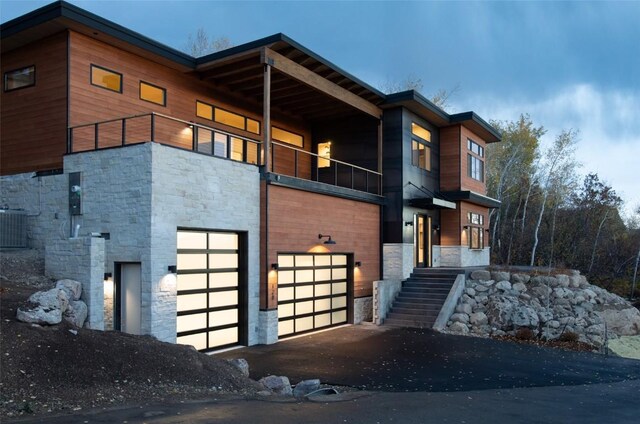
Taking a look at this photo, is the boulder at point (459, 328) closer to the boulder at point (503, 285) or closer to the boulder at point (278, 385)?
the boulder at point (503, 285)

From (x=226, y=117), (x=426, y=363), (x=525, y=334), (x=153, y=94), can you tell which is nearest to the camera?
(x=426, y=363)

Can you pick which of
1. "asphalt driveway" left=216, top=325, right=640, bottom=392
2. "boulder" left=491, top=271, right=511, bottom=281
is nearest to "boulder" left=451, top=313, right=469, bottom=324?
"asphalt driveway" left=216, top=325, right=640, bottom=392

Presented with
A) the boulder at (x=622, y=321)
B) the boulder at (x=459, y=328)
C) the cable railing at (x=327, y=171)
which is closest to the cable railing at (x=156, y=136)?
the cable railing at (x=327, y=171)

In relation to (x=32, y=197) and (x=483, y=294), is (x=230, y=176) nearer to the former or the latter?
(x=32, y=197)

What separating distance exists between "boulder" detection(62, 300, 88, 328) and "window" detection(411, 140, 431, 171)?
14160mm

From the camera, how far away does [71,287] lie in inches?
406

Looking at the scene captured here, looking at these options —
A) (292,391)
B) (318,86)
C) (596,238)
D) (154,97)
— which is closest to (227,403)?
(292,391)

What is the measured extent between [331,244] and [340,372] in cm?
629

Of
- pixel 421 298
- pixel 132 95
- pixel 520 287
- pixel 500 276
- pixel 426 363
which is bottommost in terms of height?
pixel 426 363

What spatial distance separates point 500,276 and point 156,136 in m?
13.6

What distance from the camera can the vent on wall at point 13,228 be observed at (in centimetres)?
1306

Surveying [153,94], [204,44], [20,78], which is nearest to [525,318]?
[153,94]

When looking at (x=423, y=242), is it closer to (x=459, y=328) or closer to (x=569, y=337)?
(x=459, y=328)

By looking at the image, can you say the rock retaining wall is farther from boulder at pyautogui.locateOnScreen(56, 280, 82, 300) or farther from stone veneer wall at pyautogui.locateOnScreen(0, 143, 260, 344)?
boulder at pyautogui.locateOnScreen(56, 280, 82, 300)
